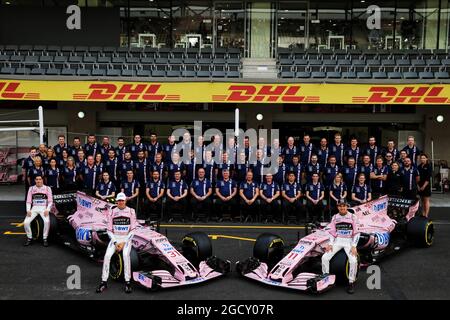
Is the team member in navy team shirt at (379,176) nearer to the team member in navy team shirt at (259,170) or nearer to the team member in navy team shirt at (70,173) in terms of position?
the team member in navy team shirt at (259,170)

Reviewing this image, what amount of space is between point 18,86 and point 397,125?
12701 millimetres

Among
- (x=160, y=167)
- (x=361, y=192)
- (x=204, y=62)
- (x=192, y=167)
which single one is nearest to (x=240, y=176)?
(x=192, y=167)

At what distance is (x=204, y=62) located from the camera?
18766 mm

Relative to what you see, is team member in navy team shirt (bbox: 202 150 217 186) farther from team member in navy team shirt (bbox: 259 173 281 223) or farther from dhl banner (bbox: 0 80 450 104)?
dhl banner (bbox: 0 80 450 104)

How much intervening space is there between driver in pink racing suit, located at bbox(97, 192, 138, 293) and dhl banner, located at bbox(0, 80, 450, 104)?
7.52 meters

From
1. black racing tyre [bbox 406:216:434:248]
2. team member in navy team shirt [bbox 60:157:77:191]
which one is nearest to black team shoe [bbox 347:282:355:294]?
black racing tyre [bbox 406:216:434:248]

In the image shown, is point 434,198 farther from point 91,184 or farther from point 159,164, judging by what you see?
point 91,184

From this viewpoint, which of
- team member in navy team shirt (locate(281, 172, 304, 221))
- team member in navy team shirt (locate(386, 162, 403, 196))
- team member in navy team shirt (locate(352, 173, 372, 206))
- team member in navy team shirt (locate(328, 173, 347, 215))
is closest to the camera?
team member in navy team shirt (locate(386, 162, 403, 196))

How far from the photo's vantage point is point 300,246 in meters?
8.70

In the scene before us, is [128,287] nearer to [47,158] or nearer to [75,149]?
[47,158]

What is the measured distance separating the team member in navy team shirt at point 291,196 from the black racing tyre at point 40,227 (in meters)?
5.48

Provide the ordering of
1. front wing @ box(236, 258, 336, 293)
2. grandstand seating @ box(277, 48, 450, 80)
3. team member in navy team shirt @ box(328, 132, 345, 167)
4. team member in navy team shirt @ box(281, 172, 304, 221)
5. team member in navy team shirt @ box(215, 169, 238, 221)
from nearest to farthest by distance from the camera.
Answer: front wing @ box(236, 258, 336, 293) → team member in navy team shirt @ box(281, 172, 304, 221) → team member in navy team shirt @ box(215, 169, 238, 221) → team member in navy team shirt @ box(328, 132, 345, 167) → grandstand seating @ box(277, 48, 450, 80)

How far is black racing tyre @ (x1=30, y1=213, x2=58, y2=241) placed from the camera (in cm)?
1059
